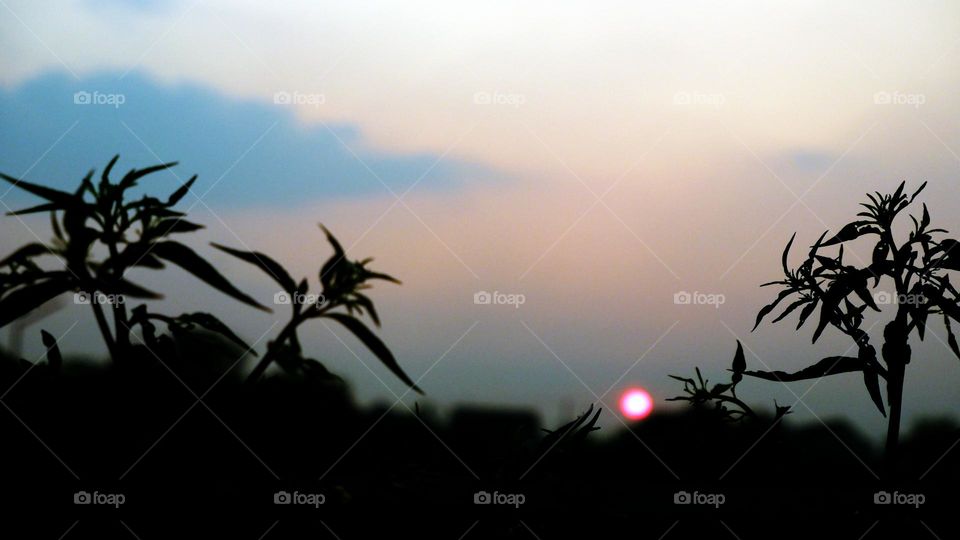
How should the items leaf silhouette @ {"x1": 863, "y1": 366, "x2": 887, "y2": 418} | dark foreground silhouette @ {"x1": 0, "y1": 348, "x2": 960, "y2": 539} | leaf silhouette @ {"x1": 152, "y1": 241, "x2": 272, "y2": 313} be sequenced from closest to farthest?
leaf silhouette @ {"x1": 152, "y1": 241, "x2": 272, "y2": 313}
dark foreground silhouette @ {"x1": 0, "y1": 348, "x2": 960, "y2": 539}
leaf silhouette @ {"x1": 863, "y1": 366, "x2": 887, "y2": 418}

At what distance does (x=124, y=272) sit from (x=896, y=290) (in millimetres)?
1056

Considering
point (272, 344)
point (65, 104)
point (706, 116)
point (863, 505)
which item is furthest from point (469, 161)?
point (863, 505)

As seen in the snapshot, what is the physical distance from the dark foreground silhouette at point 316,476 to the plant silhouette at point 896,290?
150mm

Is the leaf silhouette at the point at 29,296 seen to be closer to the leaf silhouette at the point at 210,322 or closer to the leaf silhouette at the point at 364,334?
the leaf silhouette at the point at 210,322

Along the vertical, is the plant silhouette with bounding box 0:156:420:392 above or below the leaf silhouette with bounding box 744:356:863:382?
below

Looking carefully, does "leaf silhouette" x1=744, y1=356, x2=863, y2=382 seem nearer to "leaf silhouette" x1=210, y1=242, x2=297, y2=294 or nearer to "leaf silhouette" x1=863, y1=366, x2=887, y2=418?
"leaf silhouette" x1=863, y1=366, x2=887, y2=418

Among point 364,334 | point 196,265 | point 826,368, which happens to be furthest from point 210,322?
point 826,368

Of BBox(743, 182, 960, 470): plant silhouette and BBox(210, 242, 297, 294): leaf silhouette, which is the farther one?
BBox(743, 182, 960, 470): plant silhouette

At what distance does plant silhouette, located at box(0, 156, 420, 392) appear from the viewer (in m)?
0.88

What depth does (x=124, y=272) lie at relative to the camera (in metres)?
0.90

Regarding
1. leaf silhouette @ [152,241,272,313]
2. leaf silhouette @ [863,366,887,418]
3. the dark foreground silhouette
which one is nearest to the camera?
leaf silhouette @ [152,241,272,313]

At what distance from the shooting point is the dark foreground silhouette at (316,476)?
964 mm

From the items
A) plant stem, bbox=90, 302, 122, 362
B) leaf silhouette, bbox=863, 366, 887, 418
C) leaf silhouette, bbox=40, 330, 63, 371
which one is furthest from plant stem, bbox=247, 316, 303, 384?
leaf silhouette, bbox=863, 366, 887, 418

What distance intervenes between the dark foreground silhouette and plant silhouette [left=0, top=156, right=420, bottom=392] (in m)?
0.05
